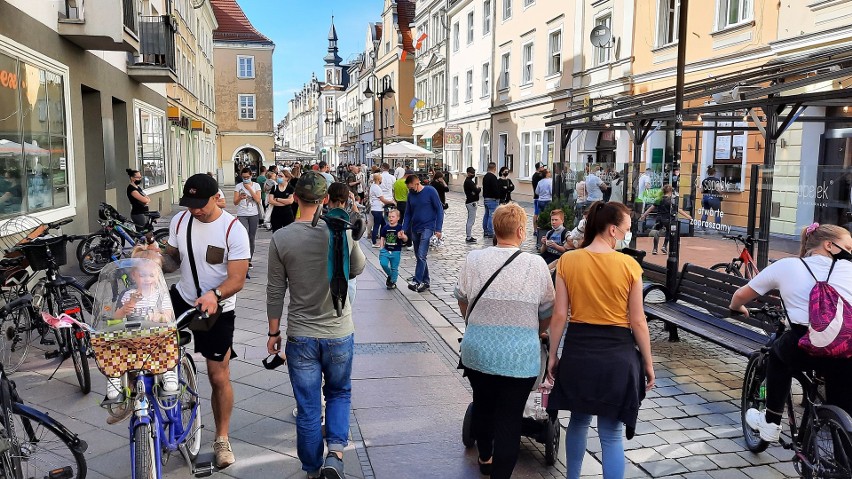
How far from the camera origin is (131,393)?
3305 mm

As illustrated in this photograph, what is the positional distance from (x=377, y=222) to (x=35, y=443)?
39.0ft

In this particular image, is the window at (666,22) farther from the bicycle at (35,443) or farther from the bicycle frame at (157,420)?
the bicycle at (35,443)

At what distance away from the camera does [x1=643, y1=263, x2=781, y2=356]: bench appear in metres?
5.57

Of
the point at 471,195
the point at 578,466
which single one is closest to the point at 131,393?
the point at 578,466

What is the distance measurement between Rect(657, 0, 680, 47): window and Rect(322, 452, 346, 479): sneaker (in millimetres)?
17867

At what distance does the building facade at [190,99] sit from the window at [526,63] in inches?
575

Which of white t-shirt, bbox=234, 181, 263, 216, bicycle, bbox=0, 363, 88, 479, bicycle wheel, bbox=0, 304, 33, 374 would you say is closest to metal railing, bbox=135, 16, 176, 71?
white t-shirt, bbox=234, 181, 263, 216

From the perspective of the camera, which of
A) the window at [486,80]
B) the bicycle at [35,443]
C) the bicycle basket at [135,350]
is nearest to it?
the bicycle basket at [135,350]

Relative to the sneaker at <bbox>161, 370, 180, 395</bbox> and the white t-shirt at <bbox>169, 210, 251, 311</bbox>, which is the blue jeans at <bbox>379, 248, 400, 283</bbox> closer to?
the white t-shirt at <bbox>169, 210, 251, 311</bbox>

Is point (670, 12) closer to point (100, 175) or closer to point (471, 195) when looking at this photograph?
point (471, 195)

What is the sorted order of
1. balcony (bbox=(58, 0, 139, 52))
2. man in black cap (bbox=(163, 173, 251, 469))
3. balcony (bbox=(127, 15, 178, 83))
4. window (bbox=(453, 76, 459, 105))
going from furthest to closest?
1. window (bbox=(453, 76, 459, 105))
2. balcony (bbox=(127, 15, 178, 83))
3. balcony (bbox=(58, 0, 139, 52))
4. man in black cap (bbox=(163, 173, 251, 469))

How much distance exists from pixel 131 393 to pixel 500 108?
30.4 meters

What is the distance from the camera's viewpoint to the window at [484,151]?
35.1 m

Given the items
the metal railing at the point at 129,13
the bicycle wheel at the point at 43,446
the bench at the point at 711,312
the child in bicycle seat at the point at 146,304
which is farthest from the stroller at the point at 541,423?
the metal railing at the point at 129,13
